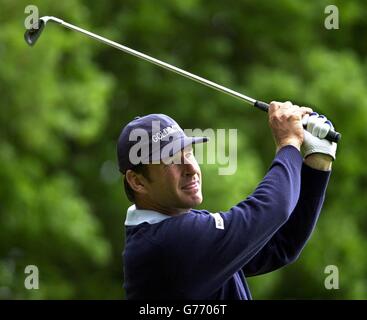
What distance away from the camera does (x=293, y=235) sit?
16.0 ft

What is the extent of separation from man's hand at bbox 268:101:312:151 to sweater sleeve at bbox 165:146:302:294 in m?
0.15

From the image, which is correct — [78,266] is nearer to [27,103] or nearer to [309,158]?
Result: [27,103]

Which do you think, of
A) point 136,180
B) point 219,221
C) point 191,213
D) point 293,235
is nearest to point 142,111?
point 293,235

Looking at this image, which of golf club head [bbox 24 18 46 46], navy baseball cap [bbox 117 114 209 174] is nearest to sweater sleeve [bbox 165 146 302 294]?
navy baseball cap [bbox 117 114 209 174]

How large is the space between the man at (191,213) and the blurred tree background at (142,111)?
27.4 ft

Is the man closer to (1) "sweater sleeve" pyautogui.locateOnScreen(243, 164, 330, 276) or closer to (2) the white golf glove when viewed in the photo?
(2) the white golf glove

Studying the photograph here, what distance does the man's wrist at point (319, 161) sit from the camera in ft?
15.5

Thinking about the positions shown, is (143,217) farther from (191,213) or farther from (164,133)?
(164,133)

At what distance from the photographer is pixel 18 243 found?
47.5 ft

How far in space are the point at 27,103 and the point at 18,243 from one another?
226cm

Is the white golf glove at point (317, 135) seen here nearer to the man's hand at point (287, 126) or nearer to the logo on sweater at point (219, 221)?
the man's hand at point (287, 126)

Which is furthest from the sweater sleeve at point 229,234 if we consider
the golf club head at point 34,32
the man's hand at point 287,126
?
the golf club head at point 34,32

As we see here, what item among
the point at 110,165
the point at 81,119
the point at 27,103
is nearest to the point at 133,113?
the point at 110,165

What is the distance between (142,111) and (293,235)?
11.9 metres
